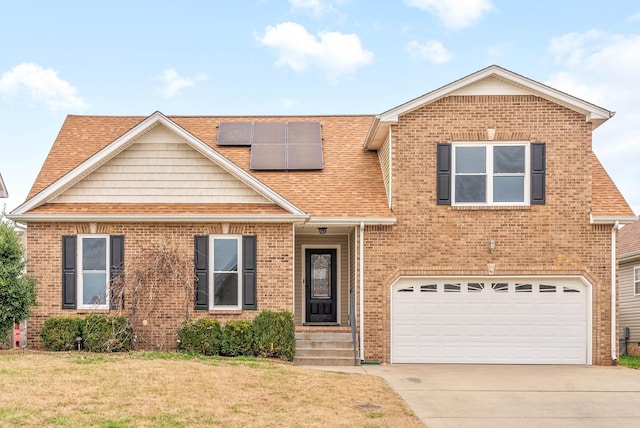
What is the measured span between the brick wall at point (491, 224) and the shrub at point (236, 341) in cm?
287

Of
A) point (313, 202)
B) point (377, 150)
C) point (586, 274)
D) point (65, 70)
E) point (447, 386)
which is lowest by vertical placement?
point (447, 386)

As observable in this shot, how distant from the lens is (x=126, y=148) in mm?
16719

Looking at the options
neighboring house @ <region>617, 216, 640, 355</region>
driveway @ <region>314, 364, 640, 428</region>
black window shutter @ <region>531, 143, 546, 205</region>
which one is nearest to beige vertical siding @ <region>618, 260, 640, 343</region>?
neighboring house @ <region>617, 216, 640, 355</region>

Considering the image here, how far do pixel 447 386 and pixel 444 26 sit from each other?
29.7 ft

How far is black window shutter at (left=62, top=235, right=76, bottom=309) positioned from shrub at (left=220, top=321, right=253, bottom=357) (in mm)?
3588

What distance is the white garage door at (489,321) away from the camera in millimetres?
16969

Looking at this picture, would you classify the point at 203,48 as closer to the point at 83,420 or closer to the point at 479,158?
the point at 479,158

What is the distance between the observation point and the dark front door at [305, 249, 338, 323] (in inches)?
772

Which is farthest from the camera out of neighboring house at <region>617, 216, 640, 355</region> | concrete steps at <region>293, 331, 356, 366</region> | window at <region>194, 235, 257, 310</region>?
neighboring house at <region>617, 216, 640, 355</region>

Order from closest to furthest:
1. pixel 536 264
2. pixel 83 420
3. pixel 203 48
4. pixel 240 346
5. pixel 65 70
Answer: pixel 83 420, pixel 240 346, pixel 536 264, pixel 65 70, pixel 203 48

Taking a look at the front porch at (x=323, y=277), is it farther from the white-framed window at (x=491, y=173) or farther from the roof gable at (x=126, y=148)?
the white-framed window at (x=491, y=173)

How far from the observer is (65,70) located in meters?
18.8

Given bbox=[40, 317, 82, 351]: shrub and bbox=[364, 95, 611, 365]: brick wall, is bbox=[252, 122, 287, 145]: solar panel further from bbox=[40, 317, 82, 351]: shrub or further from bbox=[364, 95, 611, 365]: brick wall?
bbox=[40, 317, 82, 351]: shrub

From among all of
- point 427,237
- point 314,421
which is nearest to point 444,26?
point 427,237
